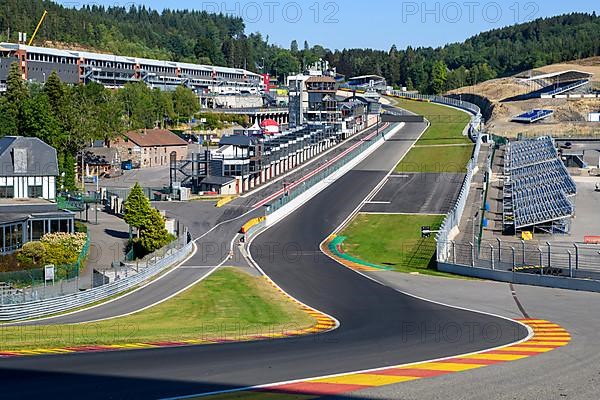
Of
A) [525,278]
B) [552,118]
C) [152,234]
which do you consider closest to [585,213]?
[525,278]

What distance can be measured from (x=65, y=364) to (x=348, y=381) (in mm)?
7679

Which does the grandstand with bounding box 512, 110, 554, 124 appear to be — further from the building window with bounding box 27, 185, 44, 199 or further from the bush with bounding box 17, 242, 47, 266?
the bush with bounding box 17, 242, 47, 266

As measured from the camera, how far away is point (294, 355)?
24938 millimetres

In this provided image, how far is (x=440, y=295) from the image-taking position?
39344 millimetres

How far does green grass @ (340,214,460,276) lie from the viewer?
172 ft

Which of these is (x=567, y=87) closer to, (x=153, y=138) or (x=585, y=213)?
(x=153, y=138)

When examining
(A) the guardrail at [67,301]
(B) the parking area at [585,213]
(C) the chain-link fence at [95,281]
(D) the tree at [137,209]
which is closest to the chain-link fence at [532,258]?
(B) the parking area at [585,213]

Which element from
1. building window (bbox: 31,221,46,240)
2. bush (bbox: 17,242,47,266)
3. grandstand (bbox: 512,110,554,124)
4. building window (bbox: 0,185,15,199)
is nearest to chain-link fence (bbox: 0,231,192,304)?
bush (bbox: 17,242,47,266)

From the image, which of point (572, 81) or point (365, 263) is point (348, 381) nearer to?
point (365, 263)

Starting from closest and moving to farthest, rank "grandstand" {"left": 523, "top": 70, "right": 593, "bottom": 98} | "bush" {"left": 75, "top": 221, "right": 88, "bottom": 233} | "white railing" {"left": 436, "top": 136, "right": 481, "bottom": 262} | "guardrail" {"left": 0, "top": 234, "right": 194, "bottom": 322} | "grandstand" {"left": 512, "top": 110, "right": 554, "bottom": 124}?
"guardrail" {"left": 0, "top": 234, "right": 194, "bottom": 322}, "white railing" {"left": 436, "top": 136, "right": 481, "bottom": 262}, "bush" {"left": 75, "top": 221, "right": 88, "bottom": 233}, "grandstand" {"left": 512, "top": 110, "right": 554, "bottom": 124}, "grandstand" {"left": 523, "top": 70, "right": 593, "bottom": 98}

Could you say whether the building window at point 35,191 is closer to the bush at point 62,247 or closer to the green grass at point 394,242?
the bush at point 62,247

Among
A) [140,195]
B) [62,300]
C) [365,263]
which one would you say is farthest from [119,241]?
[62,300]

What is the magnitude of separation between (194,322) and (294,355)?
9.85 m

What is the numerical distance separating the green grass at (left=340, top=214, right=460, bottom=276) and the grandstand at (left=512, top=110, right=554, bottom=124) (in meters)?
84.1
